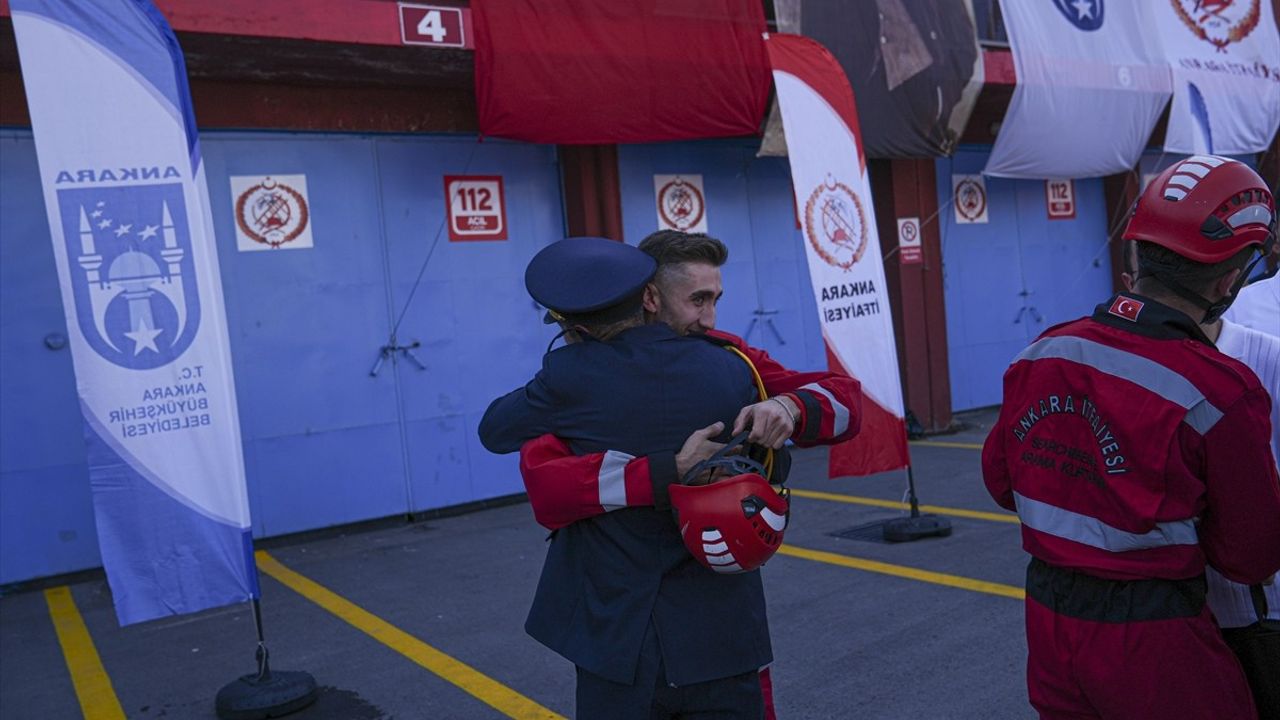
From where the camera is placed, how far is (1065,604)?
193cm

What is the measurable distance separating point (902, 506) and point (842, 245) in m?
2.32

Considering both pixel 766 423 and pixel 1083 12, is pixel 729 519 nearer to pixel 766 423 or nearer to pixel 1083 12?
pixel 766 423

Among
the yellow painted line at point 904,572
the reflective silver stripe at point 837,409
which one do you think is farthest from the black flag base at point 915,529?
the reflective silver stripe at point 837,409

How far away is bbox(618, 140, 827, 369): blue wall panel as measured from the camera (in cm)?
915

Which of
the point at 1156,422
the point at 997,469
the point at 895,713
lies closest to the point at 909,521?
the point at 895,713

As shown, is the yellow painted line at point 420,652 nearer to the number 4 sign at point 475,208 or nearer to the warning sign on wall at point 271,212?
the warning sign on wall at point 271,212

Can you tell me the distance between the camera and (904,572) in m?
5.54

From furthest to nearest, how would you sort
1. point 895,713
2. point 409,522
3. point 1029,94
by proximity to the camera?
point 1029,94
point 409,522
point 895,713

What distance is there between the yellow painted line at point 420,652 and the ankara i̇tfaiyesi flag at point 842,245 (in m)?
Answer: 2.27

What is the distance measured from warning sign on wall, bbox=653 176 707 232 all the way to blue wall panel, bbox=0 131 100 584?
16.0 ft

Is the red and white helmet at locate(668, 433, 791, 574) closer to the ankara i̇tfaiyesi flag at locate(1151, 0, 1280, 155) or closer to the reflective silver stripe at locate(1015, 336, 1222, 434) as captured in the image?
the reflective silver stripe at locate(1015, 336, 1222, 434)

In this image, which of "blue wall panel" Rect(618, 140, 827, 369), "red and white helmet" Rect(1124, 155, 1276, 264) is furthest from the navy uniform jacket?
"blue wall panel" Rect(618, 140, 827, 369)

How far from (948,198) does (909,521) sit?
19.5 feet

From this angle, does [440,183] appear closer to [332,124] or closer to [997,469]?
[332,124]
